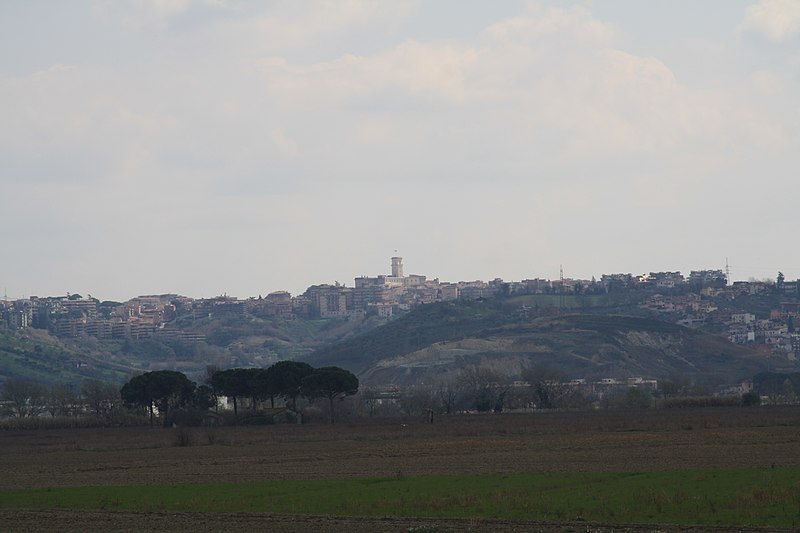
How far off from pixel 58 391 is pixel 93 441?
61.3 meters

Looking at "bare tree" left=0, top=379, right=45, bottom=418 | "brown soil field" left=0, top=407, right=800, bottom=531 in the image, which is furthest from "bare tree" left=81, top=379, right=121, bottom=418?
"brown soil field" left=0, top=407, right=800, bottom=531

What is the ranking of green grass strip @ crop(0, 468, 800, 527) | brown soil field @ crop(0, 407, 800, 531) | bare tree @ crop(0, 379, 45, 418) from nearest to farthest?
green grass strip @ crop(0, 468, 800, 527) < brown soil field @ crop(0, 407, 800, 531) < bare tree @ crop(0, 379, 45, 418)

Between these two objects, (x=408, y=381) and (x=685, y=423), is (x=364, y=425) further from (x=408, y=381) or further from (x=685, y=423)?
(x=408, y=381)

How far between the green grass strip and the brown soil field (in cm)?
151

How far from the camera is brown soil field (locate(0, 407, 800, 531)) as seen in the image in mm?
32031

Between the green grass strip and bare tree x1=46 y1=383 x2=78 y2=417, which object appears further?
bare tree x1=46 y1=383 x2=78 y2=417

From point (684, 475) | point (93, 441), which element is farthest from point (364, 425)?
point (684, 475)

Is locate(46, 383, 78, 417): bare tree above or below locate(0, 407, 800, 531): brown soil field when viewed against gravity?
above

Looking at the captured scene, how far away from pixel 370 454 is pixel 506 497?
64.7ft

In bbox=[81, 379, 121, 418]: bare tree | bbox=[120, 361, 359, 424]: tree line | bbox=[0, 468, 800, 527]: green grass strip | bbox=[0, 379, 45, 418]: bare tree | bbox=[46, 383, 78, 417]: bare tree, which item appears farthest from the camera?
Answer: bbox=[0, 379, 45, 418]: bare tree

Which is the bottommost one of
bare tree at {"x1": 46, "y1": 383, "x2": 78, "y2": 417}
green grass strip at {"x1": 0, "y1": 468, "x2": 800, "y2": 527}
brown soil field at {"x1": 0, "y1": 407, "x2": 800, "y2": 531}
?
green grass strip at {"x1": 0, "y1": 468, "x2": 800, "y2": 527}

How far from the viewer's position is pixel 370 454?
53062 millimetres

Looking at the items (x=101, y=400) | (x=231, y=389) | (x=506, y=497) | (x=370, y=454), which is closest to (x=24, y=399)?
(x=101, y=400)

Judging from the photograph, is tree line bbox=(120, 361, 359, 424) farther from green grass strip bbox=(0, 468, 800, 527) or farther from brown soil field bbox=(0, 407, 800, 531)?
green grass strip bbox=(0, 468, 800, 527)
